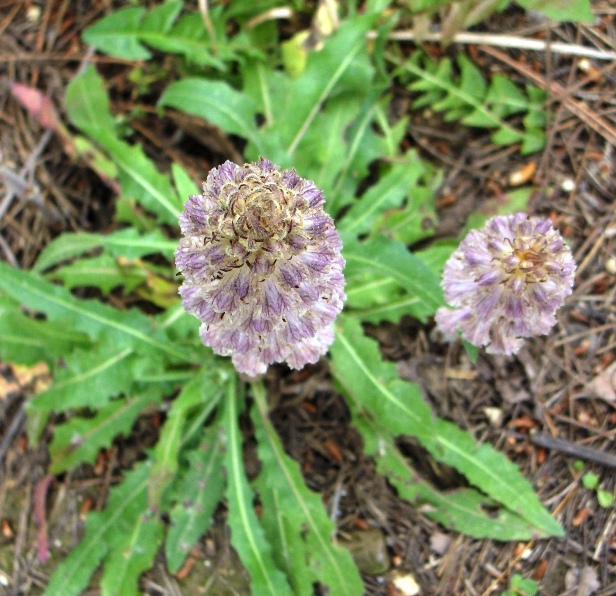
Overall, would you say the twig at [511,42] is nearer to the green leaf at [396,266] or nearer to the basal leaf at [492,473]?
the green leaf at [396,266]

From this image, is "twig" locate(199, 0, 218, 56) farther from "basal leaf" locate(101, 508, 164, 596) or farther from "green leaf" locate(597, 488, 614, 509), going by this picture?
"green leaf" locate(597, 488, 614, 509)

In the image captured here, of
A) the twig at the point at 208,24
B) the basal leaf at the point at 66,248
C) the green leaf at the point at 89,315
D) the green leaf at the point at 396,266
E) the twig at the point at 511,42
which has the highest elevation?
the twig at the point at 208,24

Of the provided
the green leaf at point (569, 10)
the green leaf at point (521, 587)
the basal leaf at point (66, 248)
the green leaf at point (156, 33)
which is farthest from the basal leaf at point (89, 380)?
the green leaf at point (569, 10)

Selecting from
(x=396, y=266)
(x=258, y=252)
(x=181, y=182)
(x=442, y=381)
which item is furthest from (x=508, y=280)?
(x=181, y=182)

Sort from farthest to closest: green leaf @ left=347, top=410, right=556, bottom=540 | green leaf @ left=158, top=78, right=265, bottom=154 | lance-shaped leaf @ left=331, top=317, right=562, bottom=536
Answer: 1. green leaf @ left=158, top=78, right=265, bottom=154
2. green leaf @ left=347, top=410, right=556, bottom=540
3. lance-shaped leaf @ left=331, top=317, right=562, bottom=536

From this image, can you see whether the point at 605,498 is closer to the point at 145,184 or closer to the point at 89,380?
the point at 89,380

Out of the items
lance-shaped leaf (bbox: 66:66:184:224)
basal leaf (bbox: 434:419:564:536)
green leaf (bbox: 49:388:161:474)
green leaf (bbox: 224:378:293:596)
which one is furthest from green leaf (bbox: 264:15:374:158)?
basal leaf (bbox: 434:419:564:536)
